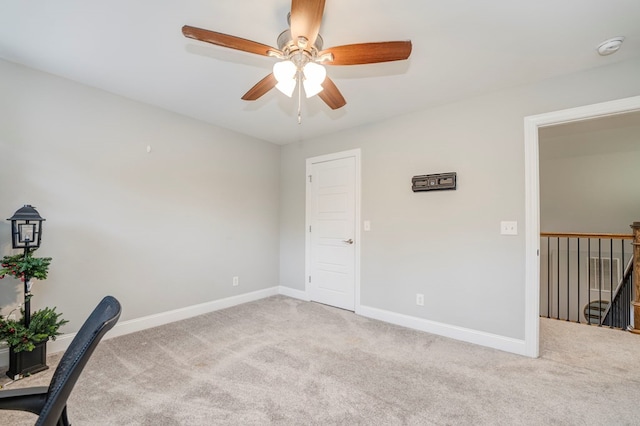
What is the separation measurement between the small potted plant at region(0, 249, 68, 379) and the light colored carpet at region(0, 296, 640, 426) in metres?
0.12

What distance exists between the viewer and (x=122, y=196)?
296 centimetres

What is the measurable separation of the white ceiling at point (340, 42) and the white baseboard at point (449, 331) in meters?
2.40

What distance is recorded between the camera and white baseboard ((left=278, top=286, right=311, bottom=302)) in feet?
14.2

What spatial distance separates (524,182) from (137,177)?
3.91 m

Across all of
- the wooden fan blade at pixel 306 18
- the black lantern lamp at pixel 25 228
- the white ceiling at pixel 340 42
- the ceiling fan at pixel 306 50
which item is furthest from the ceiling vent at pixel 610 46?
the black lantern lamp at pixel 25 228

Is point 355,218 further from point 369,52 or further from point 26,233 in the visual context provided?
point 26,233

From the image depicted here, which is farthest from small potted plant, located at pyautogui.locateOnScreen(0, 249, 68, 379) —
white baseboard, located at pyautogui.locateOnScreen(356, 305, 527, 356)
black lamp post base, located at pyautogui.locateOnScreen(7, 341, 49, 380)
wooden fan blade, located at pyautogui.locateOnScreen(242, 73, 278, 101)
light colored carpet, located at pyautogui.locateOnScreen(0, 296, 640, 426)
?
white baseboard, located at pyautogui.locateOnScreen(356, 305, 527, 356)

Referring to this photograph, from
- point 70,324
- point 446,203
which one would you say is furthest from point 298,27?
point 70,324

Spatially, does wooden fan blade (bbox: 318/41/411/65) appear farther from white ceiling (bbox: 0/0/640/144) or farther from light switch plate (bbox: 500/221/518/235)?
light switch plate (bbox: 500/221/518/235)

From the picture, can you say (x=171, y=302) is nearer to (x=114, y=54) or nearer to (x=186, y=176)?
(x=186, y=176)

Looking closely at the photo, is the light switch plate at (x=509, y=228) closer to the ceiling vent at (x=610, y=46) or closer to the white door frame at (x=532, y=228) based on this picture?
the white door frame at (x=532, y=228)

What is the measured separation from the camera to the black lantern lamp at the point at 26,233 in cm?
217

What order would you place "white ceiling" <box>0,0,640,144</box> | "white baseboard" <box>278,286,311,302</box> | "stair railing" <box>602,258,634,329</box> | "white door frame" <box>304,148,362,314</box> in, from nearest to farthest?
"white ceiling" <box>0,0,640,144</box> < "white door frame" <box>304,148,362,314</box> < "stair railing" <box>602,258,634,329</box> < "white baseboard" <box>278,286,311,302</box>

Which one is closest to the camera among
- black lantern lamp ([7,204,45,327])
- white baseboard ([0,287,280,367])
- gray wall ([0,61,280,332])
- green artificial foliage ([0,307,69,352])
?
green artificial foliage ([0,307,69,352])
